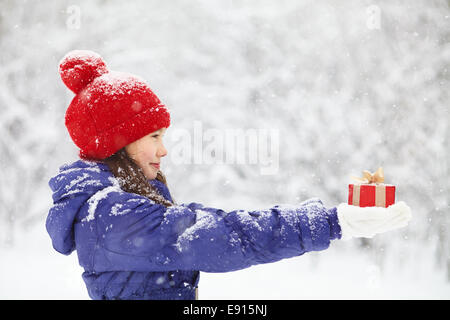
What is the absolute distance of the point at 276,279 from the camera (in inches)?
165

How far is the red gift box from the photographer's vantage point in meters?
1.00

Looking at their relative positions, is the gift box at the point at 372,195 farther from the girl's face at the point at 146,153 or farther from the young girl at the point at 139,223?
the girl's face at the point at 146,153

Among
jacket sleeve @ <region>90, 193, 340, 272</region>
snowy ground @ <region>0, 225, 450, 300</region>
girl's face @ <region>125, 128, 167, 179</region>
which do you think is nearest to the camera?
jacket sleeve @ <region>90, 193, 340, 272</region>

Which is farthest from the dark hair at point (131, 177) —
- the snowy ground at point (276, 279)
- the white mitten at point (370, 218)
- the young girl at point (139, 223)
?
the snowy ground at point (276, 279)

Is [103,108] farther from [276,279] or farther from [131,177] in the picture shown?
[276,279]

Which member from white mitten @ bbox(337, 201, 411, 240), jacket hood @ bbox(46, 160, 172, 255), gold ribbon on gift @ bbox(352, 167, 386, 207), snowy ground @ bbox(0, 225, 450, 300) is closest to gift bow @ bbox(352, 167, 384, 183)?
gold ribbon on gift @ bbox(352, 167, 386, 207)

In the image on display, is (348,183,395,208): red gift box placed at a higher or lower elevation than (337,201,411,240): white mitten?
higher

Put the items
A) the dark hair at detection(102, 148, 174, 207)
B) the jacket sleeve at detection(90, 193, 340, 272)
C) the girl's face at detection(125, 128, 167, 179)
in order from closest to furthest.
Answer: the jacket sleeve at detection(90, 193, 340, 272)
the dark hair at detection(102, 148, 174, 207)
the girl's face at detection(125, 128, 167, 179)

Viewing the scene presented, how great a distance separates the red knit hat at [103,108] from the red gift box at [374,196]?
572 millimetres

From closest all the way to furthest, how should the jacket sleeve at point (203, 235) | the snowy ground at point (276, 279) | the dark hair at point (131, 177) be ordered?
the jacket sleeve at point (203, 235) → the dark hair at point (131, 177) → the snowy ground at point (276, 279)

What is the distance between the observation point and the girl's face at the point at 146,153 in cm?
118

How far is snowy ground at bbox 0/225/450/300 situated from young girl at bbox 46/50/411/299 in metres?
2.98

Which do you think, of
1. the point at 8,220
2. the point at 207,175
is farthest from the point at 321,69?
the point at 8,220

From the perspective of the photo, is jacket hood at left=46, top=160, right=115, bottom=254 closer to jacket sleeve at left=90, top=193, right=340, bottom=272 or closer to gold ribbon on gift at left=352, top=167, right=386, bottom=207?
jacket sleeve at left=90, top=193, right=340, bottom=272
